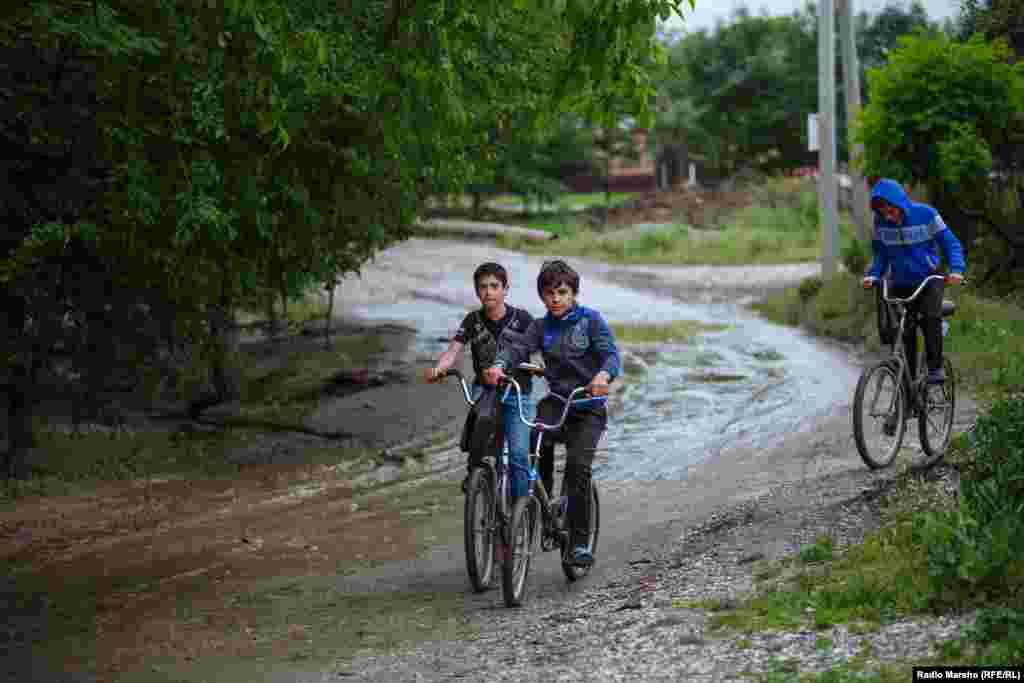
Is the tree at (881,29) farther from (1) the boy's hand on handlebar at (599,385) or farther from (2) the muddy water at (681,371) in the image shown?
(1) the boy's hand on handlebar at (599,385)

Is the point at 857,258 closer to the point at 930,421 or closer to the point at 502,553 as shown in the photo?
the point at 930,421

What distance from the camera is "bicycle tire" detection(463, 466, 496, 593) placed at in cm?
834

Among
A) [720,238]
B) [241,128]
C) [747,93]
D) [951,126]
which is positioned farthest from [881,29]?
[241,128]

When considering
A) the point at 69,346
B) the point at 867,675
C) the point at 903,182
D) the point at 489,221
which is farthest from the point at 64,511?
the point at 489,221

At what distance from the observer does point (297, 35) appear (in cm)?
960

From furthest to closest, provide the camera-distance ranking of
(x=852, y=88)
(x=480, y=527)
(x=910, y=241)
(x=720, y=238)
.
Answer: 1. (x=720, y=238)
2. (x=852, y=88)
3. (x=910, y=241)
4. (x=480, y=527)

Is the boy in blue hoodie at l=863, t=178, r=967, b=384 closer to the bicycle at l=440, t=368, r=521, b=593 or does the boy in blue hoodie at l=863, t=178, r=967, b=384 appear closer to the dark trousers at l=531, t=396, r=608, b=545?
the dark trousers at l=531, t=396, r=608, b=545

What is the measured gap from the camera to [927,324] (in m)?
11.2

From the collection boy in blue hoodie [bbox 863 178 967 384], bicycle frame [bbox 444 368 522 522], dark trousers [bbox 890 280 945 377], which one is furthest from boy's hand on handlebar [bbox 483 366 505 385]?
dark trousers [bbox 890 280 945 377]

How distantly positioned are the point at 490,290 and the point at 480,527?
144 cm

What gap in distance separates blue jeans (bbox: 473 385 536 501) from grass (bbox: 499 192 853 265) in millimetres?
28334

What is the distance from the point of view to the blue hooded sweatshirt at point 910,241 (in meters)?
10.9

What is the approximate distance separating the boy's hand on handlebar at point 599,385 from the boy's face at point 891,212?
378 cm

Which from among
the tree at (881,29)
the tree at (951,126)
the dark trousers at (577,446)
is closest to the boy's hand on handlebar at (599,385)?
the dark trousers at (577,446)
